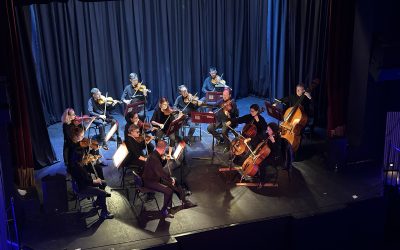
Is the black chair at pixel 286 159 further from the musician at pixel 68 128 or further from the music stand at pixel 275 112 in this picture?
the musician at pixel 68 128

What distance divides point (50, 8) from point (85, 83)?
184 centimetres

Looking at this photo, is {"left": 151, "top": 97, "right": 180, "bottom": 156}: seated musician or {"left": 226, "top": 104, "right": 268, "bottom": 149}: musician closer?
{"left": 226, "top": 104, "right": 268, "bottom": 149}: musician

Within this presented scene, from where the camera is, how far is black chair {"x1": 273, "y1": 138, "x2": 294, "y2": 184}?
8.17 meters

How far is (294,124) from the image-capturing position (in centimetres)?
855

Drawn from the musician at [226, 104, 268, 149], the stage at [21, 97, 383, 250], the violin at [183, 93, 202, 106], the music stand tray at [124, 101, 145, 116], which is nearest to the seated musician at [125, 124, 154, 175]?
the stage at [21, 97, 383, 250]

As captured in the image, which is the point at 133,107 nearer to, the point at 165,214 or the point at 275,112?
the point at 165,214

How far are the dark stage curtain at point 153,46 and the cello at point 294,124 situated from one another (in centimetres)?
268

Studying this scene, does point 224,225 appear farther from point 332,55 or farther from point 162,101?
point 332,55

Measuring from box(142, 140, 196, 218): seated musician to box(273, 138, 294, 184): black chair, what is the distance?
1999 mm

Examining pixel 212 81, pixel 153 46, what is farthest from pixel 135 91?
pixel 153 46

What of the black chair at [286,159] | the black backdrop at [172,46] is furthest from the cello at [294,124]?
the black backdrop at [172,46]

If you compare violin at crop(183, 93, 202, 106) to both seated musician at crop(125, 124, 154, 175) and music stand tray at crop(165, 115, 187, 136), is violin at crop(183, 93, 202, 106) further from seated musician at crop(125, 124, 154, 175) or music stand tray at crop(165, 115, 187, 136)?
seated musician at crop(125, 124, 154, 175)

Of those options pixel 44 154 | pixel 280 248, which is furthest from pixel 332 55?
pixel 44 154

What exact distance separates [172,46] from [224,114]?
351 centimetres
